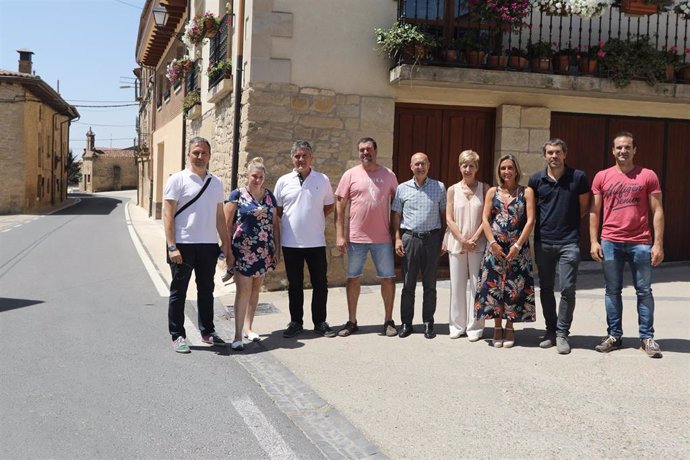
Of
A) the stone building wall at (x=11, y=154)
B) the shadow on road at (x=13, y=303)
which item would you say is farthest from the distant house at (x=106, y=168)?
the shadow on road at (x=13, y=303)

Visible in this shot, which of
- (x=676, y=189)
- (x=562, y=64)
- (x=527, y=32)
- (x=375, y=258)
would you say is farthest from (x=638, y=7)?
(x=375, y=258)

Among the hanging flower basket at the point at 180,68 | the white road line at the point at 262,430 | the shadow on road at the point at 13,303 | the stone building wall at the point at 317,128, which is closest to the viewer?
the white road line at the point at 262,430

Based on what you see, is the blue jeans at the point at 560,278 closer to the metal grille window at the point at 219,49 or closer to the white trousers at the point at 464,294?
the white trousers at the point at 464,294

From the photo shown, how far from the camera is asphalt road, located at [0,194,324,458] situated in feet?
12.7

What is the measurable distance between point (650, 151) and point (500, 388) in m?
7.07

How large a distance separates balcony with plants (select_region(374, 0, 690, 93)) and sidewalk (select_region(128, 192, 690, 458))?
366cm

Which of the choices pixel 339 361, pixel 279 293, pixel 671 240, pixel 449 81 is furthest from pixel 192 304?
pixel 671 240

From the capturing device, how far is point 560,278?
5.97 metres

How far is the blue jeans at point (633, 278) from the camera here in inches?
227

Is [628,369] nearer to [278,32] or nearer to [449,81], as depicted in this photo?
[449,81]

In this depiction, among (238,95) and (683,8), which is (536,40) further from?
(238,95)

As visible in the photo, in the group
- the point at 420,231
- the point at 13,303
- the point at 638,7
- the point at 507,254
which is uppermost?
the point at 638,7

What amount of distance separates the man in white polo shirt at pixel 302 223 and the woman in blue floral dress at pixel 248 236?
0.32m

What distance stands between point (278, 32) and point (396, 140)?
2184 millimetres
